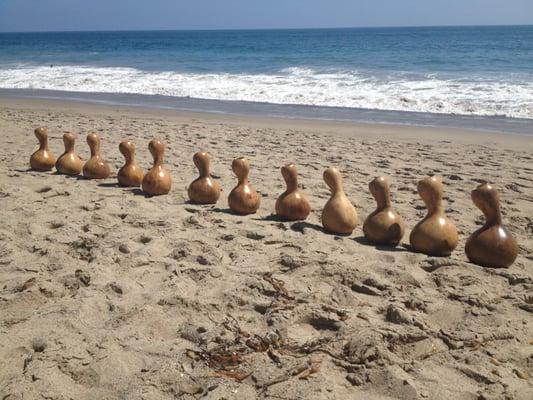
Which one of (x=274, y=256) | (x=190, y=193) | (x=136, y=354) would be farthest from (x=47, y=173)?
(x=136, y=354)

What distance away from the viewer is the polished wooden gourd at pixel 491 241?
328cm

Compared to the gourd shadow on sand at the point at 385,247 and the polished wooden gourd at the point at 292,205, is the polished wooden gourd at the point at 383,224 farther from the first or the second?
the polished wooden gourd at the point at 292,205

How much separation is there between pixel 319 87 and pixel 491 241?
44.4 feet

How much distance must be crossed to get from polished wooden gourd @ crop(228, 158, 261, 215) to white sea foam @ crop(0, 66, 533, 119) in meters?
9.01

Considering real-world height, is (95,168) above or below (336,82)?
below

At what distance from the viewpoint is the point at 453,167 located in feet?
21.2

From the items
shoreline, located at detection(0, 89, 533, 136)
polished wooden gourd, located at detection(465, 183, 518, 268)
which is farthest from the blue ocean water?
polished wooden gourd, located at detection(465, 183, 518, 268)

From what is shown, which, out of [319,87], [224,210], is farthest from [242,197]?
[319,87]

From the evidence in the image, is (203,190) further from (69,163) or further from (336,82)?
(336,82)

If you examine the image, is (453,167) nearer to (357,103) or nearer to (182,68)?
(357,103)

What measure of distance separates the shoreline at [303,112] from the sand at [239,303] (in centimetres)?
543

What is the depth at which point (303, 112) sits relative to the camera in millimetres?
12469

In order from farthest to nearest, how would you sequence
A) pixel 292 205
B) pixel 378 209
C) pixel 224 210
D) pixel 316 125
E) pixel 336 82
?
pixel 336 82, pixel 316 125, pixel 224 210, pixel 292 205, pixel 378 209

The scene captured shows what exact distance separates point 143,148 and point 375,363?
5596 mm
